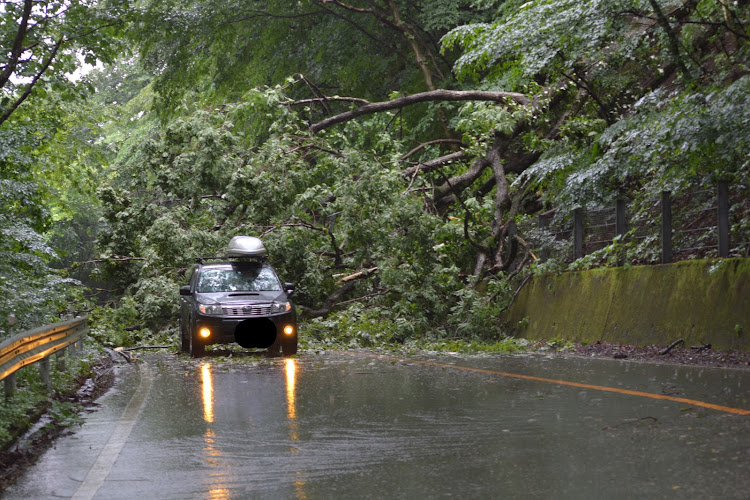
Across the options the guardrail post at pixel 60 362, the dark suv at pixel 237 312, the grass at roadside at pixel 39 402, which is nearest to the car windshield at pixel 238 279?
the dark suv at pixel 237 312

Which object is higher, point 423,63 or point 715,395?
point 423,63

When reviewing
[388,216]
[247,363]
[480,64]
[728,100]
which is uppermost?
[480,64]

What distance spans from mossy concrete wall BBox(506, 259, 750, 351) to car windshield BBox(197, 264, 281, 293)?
18.6ft

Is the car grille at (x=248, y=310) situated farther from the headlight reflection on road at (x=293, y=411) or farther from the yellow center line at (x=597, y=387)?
the yellow center line at (x=597, y=387)

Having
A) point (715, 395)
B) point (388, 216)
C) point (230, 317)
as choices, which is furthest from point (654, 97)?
point (715, 395)

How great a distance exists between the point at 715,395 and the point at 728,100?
599 cm

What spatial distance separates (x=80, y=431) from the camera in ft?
29.3

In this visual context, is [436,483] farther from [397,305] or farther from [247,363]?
[397,305]

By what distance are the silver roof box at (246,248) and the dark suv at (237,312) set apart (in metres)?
2.30

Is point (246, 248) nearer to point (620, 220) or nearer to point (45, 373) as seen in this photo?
point (620, 220)

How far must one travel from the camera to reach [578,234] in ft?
69.0

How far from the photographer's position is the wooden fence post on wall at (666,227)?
1733 centimetres

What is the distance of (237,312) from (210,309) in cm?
46

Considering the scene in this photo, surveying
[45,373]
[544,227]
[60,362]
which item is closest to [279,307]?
[60,362]
